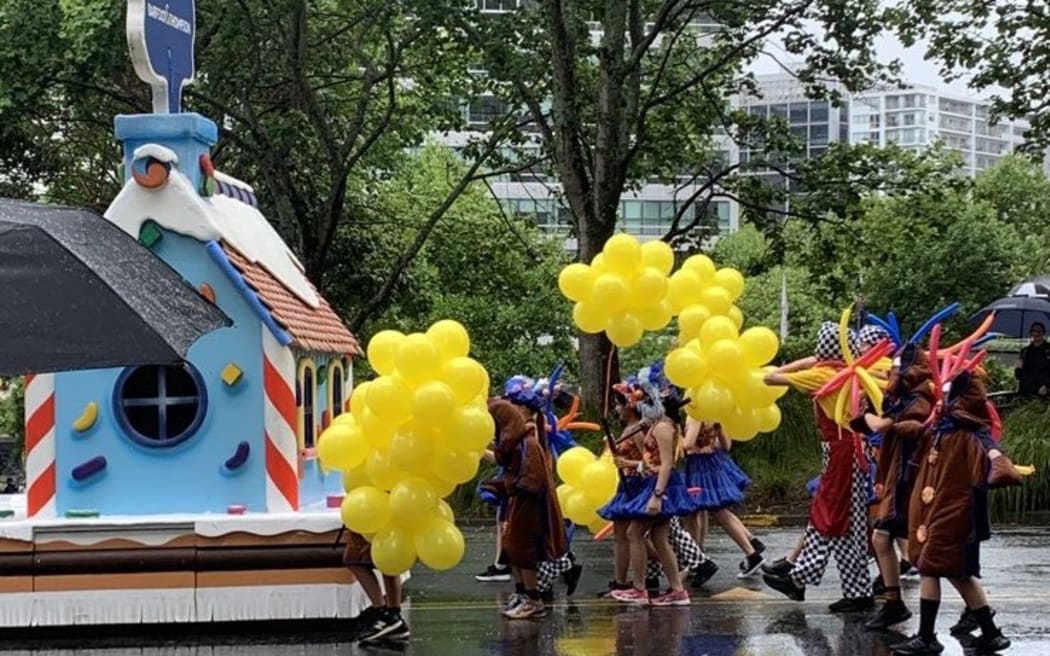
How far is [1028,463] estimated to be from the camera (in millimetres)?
18625

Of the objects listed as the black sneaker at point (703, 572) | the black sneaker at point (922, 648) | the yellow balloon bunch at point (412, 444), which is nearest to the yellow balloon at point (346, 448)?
the yellow balloon bunch at point (412, 444)

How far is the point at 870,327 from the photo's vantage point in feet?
37.4

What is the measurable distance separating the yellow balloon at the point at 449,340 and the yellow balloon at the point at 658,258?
1.78m

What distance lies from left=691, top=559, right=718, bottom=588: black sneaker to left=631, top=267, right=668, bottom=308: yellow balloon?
2.57m

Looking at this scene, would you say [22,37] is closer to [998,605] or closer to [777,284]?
[998,605]

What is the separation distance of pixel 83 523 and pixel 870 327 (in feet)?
18.7

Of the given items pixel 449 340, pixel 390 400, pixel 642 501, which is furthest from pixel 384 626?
pixel 642 501

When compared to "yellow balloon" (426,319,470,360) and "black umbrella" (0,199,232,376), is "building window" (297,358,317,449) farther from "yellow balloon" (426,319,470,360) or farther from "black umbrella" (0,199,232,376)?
"black umbrella" (0,199,232,376)

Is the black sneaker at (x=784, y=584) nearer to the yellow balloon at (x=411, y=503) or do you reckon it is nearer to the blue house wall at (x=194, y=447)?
the yellow balloon at (x=411, y=503)

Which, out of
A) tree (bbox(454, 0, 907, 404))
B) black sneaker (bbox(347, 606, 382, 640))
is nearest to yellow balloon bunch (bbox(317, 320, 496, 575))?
black sneaker (bbox(347, 606, 382, 640))

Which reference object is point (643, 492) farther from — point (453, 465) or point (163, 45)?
point (163, 45)

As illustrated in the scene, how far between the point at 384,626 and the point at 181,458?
6.50ft

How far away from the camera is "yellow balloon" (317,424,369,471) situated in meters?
10.1

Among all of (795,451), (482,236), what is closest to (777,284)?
(482,236)
